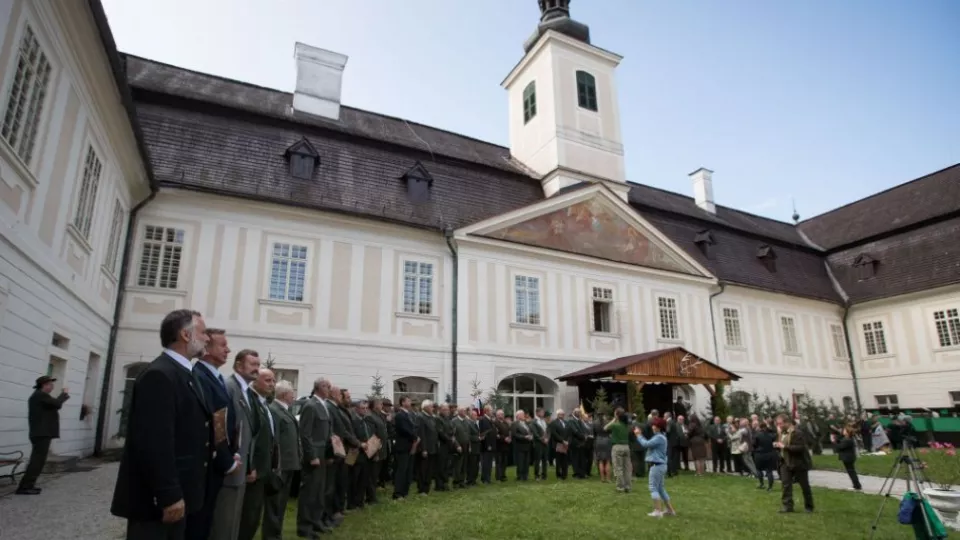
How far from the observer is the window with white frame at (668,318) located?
23.3 metres

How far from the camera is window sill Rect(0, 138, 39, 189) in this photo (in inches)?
303

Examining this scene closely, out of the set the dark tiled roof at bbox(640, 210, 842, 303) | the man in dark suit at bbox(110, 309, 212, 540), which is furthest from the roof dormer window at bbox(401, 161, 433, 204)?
the man in dark suit at bbox(110, 309, 212, 540)

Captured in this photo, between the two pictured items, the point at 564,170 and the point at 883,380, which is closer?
the point at 564,170

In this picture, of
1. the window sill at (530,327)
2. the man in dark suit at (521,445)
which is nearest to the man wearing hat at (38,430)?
the man in dark suit at (521,445)

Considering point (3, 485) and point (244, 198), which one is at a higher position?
point (244, 198)

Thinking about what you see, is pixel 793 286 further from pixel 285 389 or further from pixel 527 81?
pixel 285 389

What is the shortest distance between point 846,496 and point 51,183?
15.1 metres

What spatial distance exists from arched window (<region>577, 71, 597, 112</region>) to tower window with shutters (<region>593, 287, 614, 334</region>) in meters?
8.95

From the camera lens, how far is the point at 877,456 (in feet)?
65.3

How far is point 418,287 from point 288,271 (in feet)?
13.1

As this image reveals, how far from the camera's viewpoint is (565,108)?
A: 25531 mm

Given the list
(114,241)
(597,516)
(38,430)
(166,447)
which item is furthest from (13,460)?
(597,516)

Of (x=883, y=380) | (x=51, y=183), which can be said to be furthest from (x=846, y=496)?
(x=883, y=380)

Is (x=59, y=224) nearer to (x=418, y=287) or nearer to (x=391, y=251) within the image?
(x=391, y=251)
